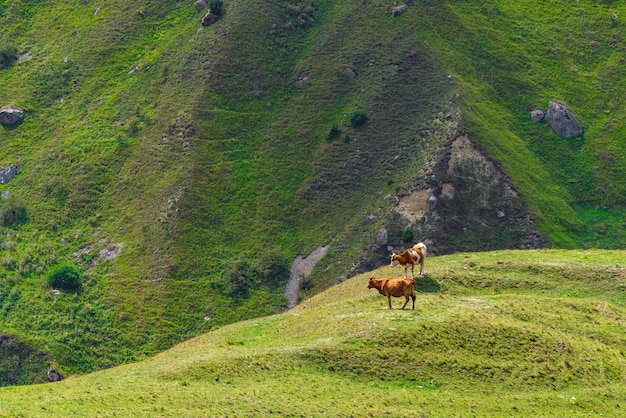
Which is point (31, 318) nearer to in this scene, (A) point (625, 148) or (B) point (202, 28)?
(B) point (202, 28)

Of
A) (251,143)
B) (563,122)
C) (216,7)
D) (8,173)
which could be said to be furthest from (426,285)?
(216,7)

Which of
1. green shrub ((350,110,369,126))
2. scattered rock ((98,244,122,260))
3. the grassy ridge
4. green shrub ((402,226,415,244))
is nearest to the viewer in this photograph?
green shrub ((402,226,415,244))

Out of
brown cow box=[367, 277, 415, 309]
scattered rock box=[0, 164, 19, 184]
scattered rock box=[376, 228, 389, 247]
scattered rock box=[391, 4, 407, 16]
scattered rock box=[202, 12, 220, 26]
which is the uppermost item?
brown cow box=[367, 277, 415, 309]

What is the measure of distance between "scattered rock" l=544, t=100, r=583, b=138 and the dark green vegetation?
149cm

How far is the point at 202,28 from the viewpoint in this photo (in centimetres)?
12400

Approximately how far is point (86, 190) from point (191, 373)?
204 ft

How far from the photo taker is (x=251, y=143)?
10988 cm

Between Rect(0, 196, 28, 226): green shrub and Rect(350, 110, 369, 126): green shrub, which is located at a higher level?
Rect(0, 196, 28, 226): green shrub

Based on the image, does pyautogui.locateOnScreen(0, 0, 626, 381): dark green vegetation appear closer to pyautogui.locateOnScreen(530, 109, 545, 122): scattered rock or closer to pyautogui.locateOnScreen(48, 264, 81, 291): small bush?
pyautogui.locateOnScreen(48, 264, 81, 291): small bush

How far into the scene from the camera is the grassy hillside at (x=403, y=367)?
45594mm

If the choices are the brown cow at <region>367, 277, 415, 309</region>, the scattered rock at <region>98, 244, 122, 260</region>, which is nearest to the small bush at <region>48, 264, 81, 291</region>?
the scattered rock at <region>98, 244, 122, 260</region>

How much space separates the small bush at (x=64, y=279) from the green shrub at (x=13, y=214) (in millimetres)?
14070

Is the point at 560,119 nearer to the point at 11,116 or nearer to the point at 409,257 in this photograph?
the point at 409,257

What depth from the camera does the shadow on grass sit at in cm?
6225
